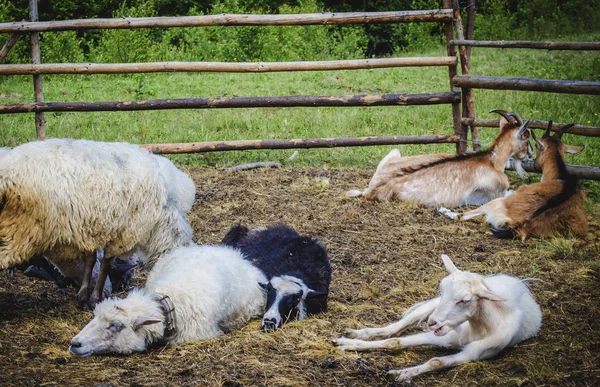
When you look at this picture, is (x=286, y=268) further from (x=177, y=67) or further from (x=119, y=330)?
(x=177, y=67)

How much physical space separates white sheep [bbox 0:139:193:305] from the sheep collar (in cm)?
77

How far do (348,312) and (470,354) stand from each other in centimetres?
120

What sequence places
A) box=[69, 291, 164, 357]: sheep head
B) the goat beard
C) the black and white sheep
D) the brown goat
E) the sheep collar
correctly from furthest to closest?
the goat beard
the brown goat
the black and white sheep
the sheep collar
box=[69, 291, 164, 357]: sheep head

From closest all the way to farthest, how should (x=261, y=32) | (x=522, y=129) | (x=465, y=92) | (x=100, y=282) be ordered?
(x=100, y=282) → (x=522, y=129) → (x=465, y=92) → (x=261, y=32)

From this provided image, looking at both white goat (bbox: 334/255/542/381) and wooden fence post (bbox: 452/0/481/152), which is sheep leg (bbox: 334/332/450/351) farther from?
wooden fence post (bbox: 452/0/481/152)

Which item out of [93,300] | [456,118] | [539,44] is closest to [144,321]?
[93,300]

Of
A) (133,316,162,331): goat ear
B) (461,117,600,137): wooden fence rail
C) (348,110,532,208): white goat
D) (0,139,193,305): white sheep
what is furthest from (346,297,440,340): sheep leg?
(461,117,600,137): wooden fence rail

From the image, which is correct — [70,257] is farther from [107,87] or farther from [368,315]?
[107,87]

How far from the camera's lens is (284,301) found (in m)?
5.00

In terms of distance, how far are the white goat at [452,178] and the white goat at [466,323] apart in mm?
3541

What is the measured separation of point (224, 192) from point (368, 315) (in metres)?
3.78

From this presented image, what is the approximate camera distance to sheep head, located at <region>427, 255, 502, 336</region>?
13.8ft

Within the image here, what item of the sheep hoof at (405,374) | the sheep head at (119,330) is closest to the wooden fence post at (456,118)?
the sheep hoof at (405,374)

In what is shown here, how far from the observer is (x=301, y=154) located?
10.8 metres
